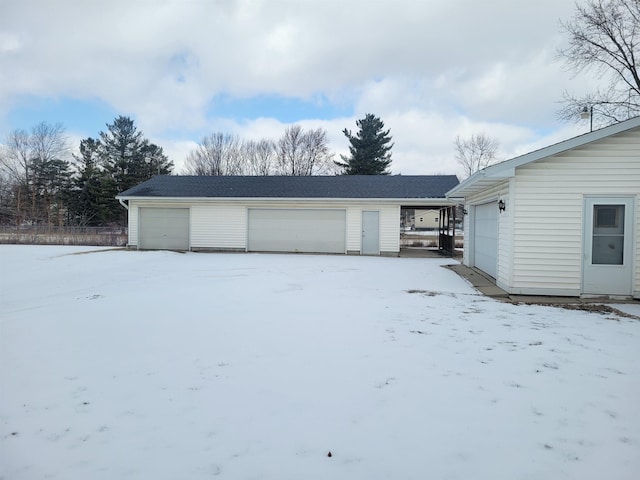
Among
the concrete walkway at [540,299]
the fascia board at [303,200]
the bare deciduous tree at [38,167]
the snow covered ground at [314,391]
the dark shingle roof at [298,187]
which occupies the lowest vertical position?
the snow covered ground at [314,391]

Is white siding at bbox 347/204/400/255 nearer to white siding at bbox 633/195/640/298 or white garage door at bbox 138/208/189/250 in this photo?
white garage door at bbox 138/208/189/250

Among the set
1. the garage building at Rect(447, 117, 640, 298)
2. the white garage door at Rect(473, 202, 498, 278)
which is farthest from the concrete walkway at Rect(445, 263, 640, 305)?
the white garage door at Rect(473, 202, 498, 278)

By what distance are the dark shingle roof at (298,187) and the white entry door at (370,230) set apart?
2.70ft

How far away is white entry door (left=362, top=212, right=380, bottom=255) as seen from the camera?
15.3m

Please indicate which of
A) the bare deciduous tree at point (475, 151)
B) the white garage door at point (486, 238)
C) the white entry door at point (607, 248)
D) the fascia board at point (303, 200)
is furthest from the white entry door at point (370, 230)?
the bare deciduous tree at point (475, 151)

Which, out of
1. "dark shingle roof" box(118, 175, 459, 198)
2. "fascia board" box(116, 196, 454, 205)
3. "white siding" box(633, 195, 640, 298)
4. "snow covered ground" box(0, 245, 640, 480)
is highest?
"dark shingle roof" box(118, 175, 459, 198)

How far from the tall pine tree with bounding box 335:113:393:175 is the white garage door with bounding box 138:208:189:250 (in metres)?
20.0

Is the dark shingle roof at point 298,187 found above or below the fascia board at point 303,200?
above

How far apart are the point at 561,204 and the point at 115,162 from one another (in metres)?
37.2

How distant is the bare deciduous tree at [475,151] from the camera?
113 feet

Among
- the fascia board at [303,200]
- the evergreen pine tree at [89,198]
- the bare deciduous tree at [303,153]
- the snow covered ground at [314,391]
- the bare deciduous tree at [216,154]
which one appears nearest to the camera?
the snow covered ground at [314,391]

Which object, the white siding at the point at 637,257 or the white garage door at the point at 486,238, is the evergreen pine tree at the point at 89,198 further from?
the white siding at the point at 637,257

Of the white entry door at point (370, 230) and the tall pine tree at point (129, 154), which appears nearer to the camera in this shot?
the white entry door at point (370, 230)

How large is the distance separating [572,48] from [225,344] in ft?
66.5
